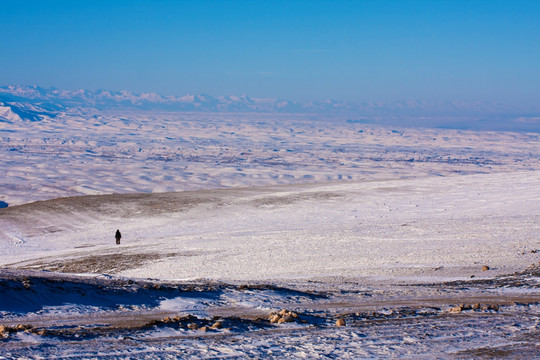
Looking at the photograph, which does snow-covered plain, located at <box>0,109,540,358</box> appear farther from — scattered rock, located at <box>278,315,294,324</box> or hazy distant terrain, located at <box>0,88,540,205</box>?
hazy distant terrain, located at <box>0,88,540,205</box>

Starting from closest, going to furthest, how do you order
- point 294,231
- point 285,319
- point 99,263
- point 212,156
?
point 285,319, point 99,263, point 294,231, point 212,156

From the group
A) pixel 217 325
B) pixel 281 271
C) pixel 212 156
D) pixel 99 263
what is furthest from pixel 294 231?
pixel 212 156

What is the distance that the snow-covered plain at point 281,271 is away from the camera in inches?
301

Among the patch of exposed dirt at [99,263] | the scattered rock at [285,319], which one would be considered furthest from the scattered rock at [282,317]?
the patch of exposed dirt at [99,263]

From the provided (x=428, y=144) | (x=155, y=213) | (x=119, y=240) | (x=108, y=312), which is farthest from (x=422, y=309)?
(x=428, y=144)

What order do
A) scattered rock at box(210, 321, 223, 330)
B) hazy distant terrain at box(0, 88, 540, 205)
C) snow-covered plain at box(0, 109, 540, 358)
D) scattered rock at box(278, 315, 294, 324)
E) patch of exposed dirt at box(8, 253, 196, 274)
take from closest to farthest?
snow-covered plain at box(0, 109, 540, 358)
scattered rock at box(210, 321, 223, 330)
scattered rock at box(278, 315, 294, 324)
patch of exposed dirt at box(8, 253, 196, 274)
hazy distant terrain at box(0, 88, 540, 205)

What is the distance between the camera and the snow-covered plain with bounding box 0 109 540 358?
765 cm

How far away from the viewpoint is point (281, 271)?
1588 cm

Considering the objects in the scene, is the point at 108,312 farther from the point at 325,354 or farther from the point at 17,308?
the point at 325,354

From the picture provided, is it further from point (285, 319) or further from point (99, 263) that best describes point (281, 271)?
point (285, 319)

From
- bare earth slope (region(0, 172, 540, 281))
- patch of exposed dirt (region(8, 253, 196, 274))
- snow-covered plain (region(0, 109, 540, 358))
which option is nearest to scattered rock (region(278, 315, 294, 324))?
snow-covered plain (region(0, 109, 540, 358))

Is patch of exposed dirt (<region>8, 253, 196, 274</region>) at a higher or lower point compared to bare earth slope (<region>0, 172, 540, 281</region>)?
lower

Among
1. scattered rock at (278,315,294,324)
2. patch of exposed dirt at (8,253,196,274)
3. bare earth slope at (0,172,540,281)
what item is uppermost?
scattered rock at (278,315,294,324)

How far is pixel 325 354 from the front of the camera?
23.6 feet
